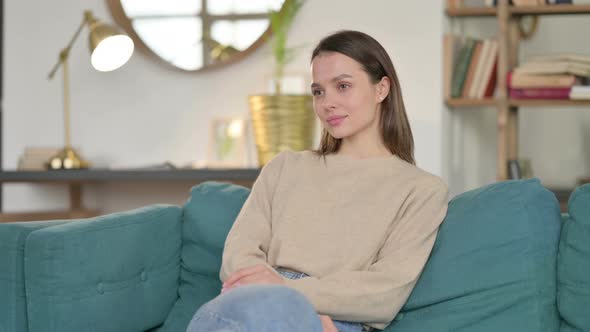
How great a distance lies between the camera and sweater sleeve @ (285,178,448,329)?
1.85 meters

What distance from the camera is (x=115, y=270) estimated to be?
2.09m

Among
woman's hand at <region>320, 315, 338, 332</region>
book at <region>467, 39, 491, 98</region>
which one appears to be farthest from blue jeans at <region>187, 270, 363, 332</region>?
book at <region>467, 39, 491, 98</region>

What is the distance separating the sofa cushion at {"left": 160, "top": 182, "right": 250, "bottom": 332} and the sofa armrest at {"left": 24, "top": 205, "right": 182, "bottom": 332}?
0.08 ft

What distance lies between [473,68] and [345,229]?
71.5 inches

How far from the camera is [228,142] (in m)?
3.78

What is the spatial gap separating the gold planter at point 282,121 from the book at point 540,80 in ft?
2.60

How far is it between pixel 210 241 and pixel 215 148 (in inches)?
59.1

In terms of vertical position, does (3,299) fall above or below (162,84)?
below

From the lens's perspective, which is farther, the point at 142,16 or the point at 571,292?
the point at 142,16

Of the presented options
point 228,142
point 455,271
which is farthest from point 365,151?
point 228,142

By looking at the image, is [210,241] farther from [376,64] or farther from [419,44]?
[419,44]

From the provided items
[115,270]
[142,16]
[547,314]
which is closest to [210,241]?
[115,270]

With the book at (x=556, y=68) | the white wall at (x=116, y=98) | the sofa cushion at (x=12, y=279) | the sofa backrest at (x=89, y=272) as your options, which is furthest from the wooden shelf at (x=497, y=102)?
the sofa cushion at (x=12, y=279)

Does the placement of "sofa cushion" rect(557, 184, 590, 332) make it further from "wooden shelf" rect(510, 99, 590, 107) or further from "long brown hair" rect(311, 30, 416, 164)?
"wooden shelf" rect(510, 99, 590, 107)
